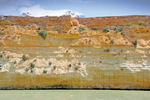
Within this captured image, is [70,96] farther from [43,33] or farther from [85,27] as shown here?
[85,27]

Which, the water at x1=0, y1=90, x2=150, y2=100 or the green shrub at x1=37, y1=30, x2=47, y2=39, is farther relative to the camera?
the green shrub at x1=37, y1=30, x2=47, y2=39

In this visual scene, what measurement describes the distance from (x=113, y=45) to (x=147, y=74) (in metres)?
3.69

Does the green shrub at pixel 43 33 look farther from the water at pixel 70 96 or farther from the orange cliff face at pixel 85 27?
the water at pixel 70 96

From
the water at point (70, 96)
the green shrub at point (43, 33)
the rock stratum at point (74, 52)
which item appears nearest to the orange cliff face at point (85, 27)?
the rock stratum at point (74, 52)

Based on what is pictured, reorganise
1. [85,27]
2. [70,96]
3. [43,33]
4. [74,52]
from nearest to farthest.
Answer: [70,96] → [74,52] → [43,33] → [85,27]

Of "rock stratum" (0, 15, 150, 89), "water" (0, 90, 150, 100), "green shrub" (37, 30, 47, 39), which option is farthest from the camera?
"green shrub" (37, 30, 47, 39)

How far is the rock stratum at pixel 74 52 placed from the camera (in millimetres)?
14539

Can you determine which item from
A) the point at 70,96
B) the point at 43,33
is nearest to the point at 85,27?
the point at 43,33

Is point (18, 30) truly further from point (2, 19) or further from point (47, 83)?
point (47, 83)

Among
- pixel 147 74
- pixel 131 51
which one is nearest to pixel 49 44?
pixel 131 51

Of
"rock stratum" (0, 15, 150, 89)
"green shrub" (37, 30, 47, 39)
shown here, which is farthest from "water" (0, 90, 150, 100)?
"green shrub" (37, 30, 47, 39)

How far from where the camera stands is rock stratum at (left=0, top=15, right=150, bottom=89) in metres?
14.5

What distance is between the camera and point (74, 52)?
52.0 feet

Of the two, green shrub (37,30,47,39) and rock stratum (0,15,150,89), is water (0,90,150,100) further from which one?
green shrub (37,30,47,39)
